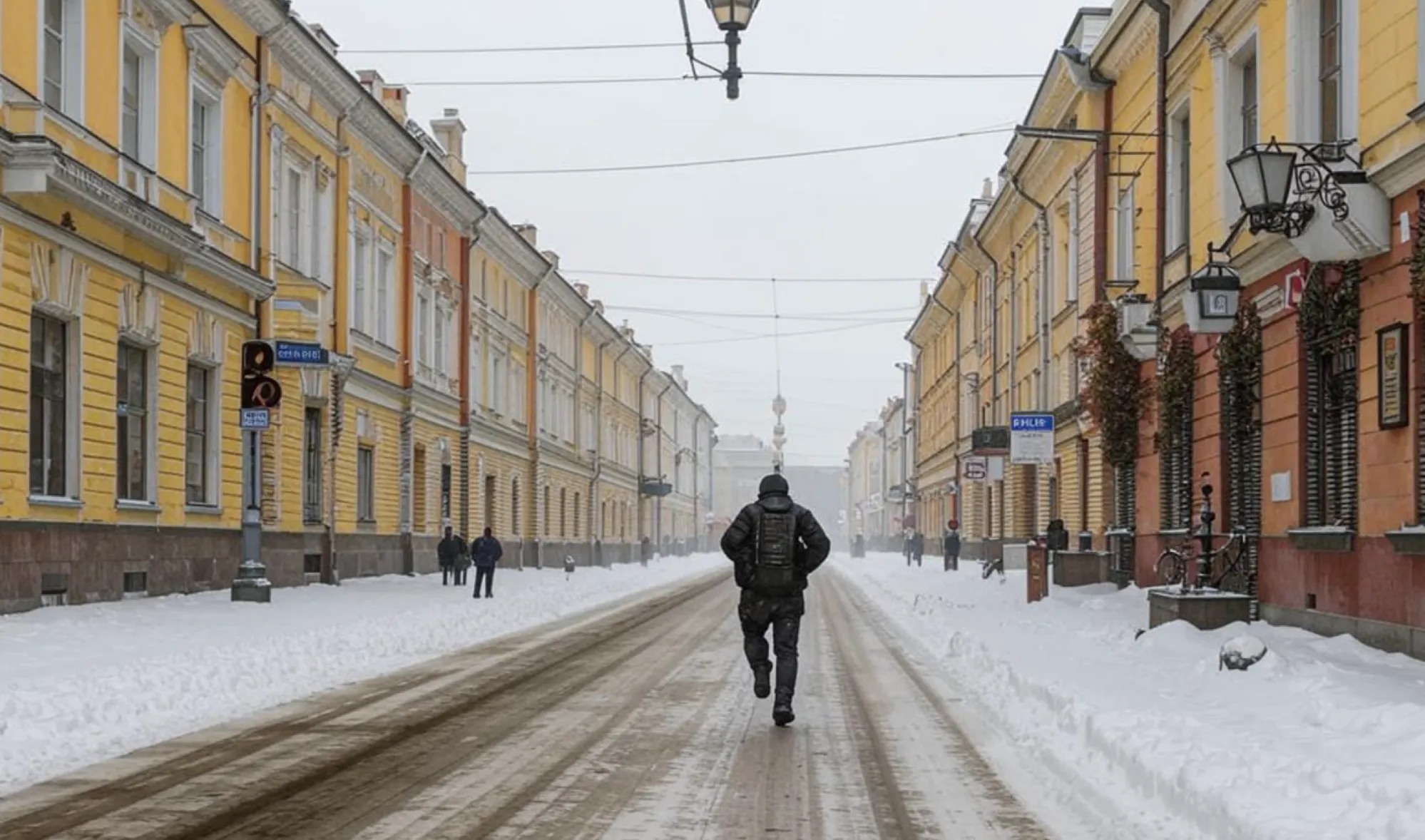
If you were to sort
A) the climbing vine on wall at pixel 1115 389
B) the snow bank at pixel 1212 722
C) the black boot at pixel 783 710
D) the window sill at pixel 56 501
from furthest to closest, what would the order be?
the climbing vine on wall at pixel 1115 389, the window sill at pixel 56 501, the black boot at pixel 783 710, the snow bank at pixel 1212 722

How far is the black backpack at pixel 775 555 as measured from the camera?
10.7m

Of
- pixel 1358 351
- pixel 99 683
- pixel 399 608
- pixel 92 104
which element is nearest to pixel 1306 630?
→ pixel 1358 351

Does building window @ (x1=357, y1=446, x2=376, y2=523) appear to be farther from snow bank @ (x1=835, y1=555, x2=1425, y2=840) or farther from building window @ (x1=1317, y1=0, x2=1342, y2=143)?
building window @ (x1=1317, y1=0, x2=1342, y2=143)

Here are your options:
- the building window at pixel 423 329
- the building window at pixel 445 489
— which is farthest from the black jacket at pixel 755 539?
the building window at pixel 445 489

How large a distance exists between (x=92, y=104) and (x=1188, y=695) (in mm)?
15634

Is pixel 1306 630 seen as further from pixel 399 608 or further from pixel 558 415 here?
pixel 558 415

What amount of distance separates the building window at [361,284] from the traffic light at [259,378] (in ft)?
36.8

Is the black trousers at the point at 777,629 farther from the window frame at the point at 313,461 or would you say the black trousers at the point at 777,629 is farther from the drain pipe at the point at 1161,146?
the window frame at the point at 313,461

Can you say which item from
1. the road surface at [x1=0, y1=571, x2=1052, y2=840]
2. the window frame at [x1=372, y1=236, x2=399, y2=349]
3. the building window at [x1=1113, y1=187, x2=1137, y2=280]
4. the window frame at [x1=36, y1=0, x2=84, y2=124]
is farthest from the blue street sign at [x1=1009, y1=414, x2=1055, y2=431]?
the window frame at [x1=372, y1=236, x2=399, y2=349]

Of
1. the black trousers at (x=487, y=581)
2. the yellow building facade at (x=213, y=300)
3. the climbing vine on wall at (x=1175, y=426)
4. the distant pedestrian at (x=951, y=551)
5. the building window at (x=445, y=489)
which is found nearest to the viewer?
the yellow building facade at (x=213, y=300)

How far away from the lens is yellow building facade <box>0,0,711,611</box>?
1817 cm

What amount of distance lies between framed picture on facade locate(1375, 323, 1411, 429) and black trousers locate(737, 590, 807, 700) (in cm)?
580

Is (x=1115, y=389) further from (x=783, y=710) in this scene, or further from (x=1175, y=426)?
(x=783, y=710)

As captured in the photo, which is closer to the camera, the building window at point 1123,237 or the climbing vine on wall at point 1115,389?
the climbing vine on wall at point 1115,389
